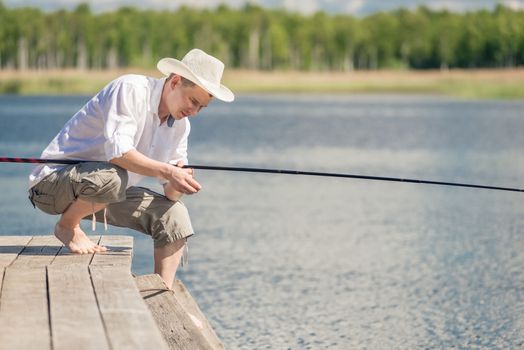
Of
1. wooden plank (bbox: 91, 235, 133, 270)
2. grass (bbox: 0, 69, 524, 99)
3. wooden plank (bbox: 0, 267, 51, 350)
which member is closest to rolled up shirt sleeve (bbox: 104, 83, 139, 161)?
wooden plank (bbox: 91, 235, 133, 270)

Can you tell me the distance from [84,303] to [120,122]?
3.12 ft

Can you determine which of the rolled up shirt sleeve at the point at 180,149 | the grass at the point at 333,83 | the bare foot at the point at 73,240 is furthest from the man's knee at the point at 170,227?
the grass at the point at 333,83

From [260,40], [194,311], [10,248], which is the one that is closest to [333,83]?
[260,40]

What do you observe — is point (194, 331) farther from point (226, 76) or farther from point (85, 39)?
point (85, 39)

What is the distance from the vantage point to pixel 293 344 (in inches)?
220

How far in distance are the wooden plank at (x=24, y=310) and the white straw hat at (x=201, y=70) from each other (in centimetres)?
90

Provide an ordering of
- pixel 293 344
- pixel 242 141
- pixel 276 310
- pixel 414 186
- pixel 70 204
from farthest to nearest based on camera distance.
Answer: pixel 242 141
pixel 414 186
pixel 276 310
pixel 293 344
pixel 70 204

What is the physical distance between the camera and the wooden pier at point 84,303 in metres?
3.06

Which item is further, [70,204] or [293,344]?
[293,344]

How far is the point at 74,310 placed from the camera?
3395 millimetres

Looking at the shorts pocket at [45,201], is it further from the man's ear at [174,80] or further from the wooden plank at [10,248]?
the man's ear at [174,80]

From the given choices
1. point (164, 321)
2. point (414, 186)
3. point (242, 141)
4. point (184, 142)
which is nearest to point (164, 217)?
point (184, 142)

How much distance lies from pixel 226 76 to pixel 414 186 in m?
44.7

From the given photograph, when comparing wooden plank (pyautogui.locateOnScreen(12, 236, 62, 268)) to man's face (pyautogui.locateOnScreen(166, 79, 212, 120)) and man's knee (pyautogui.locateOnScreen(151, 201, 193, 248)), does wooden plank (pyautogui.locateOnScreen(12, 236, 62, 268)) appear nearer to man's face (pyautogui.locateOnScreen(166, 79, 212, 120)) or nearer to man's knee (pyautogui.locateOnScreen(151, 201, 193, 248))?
man's knee (pyautogui.locateOnScreen(151, 201, 193, 248))
